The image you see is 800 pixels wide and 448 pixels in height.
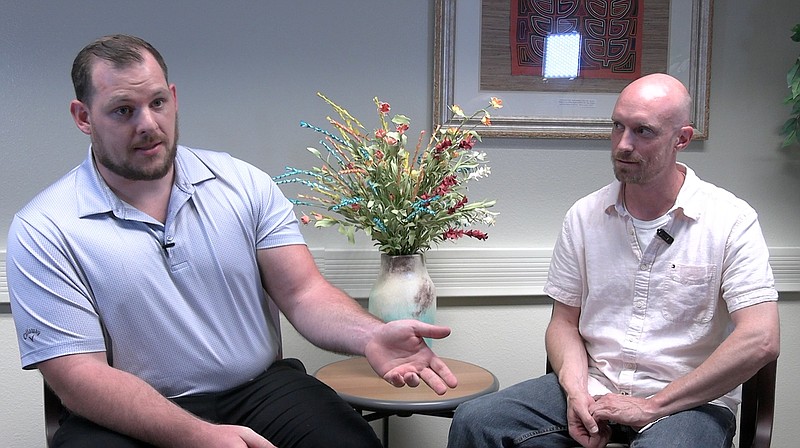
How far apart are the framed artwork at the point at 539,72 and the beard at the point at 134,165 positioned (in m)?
1.10

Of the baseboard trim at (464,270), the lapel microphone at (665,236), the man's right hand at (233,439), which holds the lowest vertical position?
the man's right hand at (233,439)

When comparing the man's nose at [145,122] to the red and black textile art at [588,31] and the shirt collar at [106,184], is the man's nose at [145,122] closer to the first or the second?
the shirt collar at [106,184]

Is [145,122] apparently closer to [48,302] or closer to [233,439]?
[48,302]

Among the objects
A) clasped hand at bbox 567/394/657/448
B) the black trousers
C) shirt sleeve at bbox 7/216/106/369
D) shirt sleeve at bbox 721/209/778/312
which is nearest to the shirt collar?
shirt sleeve at bbox 7/216/106/369

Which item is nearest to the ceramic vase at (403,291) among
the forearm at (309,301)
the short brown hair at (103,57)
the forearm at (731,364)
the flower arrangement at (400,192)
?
the flower arrangement at (400,192)

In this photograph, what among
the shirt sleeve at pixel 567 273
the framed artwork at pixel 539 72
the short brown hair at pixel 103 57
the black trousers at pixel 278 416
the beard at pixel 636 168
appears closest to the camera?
the black trousers at pixel 278 416

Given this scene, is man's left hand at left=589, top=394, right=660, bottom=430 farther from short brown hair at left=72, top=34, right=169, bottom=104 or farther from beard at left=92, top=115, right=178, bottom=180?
short brown hair at left=72, top=34, right=169, bottom=104

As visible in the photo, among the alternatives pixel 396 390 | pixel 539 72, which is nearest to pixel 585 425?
pixel 396 390

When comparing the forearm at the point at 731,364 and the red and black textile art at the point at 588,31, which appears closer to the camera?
the forearm at the point at 731,364

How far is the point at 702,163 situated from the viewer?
2.74 metres

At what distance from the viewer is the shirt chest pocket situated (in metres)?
1.88

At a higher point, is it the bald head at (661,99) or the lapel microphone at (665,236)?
the bald head at (661,99)

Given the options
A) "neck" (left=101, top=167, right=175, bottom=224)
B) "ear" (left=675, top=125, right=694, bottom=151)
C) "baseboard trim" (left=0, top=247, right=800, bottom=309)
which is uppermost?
"ear" (left=675, top=125, right=694, bottom=151)

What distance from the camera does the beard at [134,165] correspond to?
5.66ft
